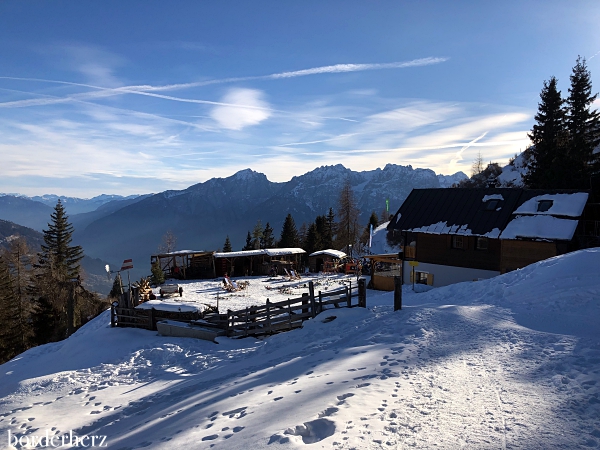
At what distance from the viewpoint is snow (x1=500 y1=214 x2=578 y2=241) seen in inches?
819

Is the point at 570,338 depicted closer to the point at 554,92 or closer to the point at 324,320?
the point at 324,320

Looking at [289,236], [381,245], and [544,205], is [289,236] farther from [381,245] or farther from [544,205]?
[544,205]

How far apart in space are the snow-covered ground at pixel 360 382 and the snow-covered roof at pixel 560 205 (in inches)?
294

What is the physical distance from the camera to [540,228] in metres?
21.6

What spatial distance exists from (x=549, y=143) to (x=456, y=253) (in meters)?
22.3

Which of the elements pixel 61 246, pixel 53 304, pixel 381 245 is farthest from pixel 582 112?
pixel 61 246

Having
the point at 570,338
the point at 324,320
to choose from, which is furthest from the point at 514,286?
the point at 324,320

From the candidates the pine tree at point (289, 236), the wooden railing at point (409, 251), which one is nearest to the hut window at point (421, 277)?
the wooden railing at point (409, 251)

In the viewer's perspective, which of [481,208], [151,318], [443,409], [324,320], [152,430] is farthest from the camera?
[481,208]

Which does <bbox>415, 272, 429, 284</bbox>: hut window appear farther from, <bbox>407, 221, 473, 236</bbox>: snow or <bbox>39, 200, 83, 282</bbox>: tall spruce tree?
<bbox>39, 200, 83, 282</bbox>: tall spruce tree

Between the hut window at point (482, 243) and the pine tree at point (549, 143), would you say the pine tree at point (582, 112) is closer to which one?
the pine tree at point (549, 143)

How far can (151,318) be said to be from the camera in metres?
16.8

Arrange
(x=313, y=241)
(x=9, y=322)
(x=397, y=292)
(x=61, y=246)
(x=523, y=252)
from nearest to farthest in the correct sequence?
1. (x=397, y=292)
2. (x=523, y=252)
3. (x=9, y=322)
4. (x=61, y=246)
5. (x=313, y=241)

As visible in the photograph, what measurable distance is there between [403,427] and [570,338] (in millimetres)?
6516
